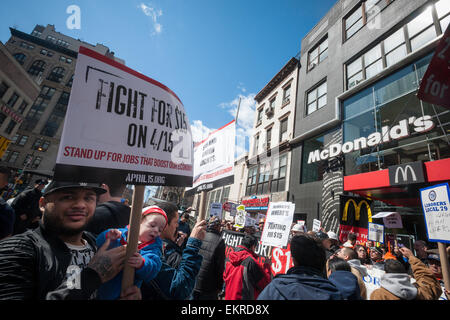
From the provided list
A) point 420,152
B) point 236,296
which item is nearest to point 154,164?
point 236,296

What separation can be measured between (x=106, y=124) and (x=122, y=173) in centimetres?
39

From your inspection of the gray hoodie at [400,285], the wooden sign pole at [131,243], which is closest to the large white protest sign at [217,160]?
the wooden sign pole at [131,243]

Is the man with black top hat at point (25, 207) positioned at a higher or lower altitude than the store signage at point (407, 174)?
lower

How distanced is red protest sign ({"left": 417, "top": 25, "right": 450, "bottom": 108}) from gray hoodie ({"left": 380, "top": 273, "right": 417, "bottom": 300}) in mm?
2852

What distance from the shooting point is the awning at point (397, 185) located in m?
6.34

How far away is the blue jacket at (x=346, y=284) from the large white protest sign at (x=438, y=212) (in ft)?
5.88

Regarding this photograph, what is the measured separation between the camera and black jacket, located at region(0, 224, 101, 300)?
105 centimetres

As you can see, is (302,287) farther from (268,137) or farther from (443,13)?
(268,137)

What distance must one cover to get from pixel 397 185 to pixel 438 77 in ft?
16.7

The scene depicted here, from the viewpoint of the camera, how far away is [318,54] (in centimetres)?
1588

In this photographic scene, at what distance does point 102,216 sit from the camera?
2477mm

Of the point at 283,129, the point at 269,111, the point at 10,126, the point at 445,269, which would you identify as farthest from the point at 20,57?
the point at 445,269

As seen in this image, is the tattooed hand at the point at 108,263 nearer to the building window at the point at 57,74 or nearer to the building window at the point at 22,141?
the building window at the point at 22,141
